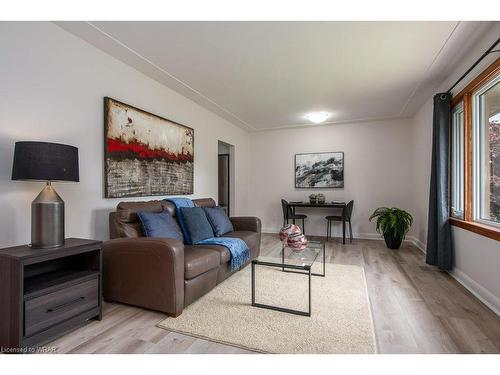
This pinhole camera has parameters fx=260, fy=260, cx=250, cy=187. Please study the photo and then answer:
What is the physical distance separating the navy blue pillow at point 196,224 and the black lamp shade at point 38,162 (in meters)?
1.36

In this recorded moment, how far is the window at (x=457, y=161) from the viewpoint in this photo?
3.04 metres

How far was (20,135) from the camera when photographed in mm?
1975

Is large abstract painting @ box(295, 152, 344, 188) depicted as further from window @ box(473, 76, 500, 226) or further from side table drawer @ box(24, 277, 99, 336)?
side table drawer @ box(24, 277, 99, 336)

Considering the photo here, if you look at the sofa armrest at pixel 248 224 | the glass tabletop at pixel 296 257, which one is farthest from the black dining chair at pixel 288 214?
the glass tabletop at pixel 296 257

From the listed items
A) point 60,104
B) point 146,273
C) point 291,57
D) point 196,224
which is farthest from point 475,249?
point 60,104

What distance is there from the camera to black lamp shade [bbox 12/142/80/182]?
1676mm

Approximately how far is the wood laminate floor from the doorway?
318cm

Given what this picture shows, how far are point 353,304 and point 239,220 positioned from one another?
1.89 m

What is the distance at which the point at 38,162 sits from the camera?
169 cm

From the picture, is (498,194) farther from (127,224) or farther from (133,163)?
(133,163)

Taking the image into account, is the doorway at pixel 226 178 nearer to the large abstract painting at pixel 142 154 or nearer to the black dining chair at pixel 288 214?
the black dining chair at pixel 288 214
